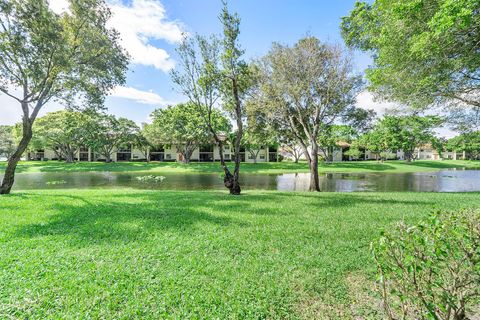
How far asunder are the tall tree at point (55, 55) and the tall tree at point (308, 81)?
8.92 metres

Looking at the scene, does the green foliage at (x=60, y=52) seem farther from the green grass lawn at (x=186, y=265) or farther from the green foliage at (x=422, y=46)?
the green foliage at (x=422, y=46)

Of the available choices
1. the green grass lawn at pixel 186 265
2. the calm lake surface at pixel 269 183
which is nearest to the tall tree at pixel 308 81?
the calm lake surface at pixel 269 183

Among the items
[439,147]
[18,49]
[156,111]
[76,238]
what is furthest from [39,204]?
[439,147]

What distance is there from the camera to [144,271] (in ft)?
13.3

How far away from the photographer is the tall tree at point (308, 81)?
14.3 meters

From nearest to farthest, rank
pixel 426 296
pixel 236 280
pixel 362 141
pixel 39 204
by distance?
pixel 426 296 → pixel 236 280 → pixel 39 204 → pixel 362 141

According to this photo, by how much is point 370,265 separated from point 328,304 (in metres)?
1.54

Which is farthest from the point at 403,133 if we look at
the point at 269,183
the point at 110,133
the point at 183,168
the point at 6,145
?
the point at 6,145

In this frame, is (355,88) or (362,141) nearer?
(355,88)

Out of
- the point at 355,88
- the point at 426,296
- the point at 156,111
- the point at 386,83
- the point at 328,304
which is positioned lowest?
the point at 328,304

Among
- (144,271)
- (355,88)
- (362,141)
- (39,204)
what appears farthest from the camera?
(362,141)

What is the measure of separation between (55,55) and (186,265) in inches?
497

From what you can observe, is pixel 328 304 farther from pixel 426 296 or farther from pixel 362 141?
pixel 362 141

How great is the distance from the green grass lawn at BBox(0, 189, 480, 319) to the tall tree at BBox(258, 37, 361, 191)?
9.39m
